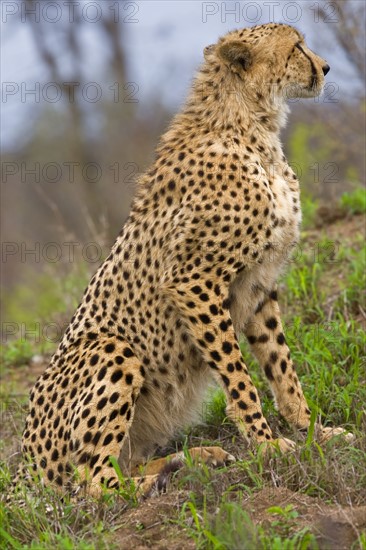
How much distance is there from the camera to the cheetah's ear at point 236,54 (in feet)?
12.5

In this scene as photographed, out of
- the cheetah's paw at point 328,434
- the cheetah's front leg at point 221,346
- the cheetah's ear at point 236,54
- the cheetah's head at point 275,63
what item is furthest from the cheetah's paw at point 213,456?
the cheetah's ear at point 236,54

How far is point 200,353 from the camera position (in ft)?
12.1

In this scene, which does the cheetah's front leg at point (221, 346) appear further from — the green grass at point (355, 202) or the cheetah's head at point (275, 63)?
the green grass at point (355, 202)

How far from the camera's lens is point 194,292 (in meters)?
3.62

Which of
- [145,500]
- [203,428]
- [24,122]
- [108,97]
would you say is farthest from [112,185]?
[145,500]

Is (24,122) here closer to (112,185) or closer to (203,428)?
(112,185)

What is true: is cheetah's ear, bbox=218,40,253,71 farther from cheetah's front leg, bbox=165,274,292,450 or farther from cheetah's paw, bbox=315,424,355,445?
cheetah's paw, bbox=315,424,355,445

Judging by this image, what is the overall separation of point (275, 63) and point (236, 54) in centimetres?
16

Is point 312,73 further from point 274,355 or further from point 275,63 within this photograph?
point 274,355

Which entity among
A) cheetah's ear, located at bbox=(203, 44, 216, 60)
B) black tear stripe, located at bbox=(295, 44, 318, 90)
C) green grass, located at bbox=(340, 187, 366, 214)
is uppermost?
cheetah's ear, located at bbox=(203, 44, 216, 60)

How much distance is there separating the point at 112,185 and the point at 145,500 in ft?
34.7

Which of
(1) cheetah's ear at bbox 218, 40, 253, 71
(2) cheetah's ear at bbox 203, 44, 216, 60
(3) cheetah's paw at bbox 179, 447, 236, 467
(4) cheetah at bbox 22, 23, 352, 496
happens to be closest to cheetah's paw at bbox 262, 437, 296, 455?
(4) cheetah at bbox 22, 23, 352, 496

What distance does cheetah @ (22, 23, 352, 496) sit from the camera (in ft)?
11.7

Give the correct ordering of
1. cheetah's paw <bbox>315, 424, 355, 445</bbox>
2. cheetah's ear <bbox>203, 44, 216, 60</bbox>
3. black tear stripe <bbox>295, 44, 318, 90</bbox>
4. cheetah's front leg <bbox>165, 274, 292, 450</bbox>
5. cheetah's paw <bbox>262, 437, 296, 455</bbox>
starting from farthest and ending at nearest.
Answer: cheetah's ear <bbox>203, 44, 216, 60</bbox>
black tear stripe <bbox>295, 44, 318, 90</bbox>
cheetah's front leg <bbox>165, 274, 292, 450</bbox>
cheetah's paw <bbox>315, 424, 355, 445</bbox>
cheetah's paw <bbox>262, 437, 296, 455</bbox>
